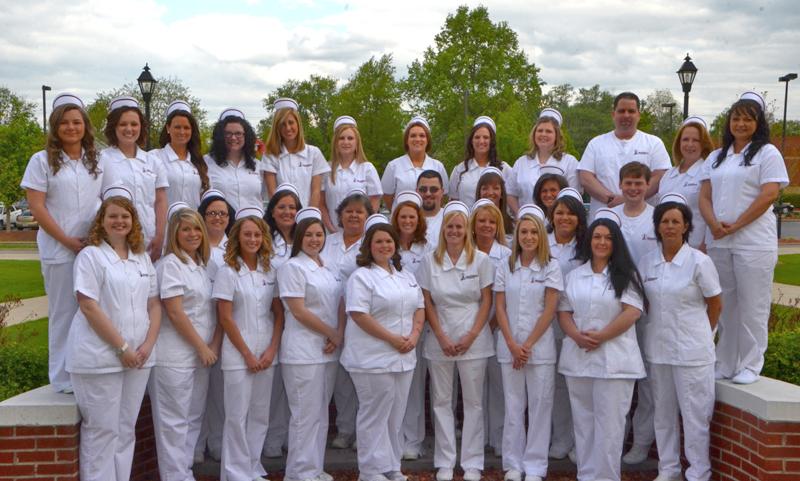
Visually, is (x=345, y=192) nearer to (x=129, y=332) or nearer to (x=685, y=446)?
(x=129, y=332)

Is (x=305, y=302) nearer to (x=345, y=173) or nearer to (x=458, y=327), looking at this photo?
(x=458, y=327)

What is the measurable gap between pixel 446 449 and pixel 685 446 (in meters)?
1.99

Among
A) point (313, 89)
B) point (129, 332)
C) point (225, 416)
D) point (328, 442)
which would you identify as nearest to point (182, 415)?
point (225, 416)

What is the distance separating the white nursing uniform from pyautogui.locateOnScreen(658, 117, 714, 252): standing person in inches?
201

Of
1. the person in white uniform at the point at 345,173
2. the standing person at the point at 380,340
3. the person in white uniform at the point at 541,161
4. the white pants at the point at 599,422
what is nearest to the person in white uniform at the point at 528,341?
the white pants at the point at 599,422

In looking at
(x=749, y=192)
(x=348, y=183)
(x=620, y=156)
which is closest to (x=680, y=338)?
(x=749, y=192)

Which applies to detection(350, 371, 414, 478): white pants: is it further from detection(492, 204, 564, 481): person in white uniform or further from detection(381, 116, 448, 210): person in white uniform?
detection(381, 116, 448, 210): person in white uniform

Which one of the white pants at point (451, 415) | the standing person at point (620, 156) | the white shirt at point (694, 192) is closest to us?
the white pants at point (451, 415)

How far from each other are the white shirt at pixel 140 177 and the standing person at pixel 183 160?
419 millimetres

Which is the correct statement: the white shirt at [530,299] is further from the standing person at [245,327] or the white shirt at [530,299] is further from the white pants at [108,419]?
the white pants at [108,419]

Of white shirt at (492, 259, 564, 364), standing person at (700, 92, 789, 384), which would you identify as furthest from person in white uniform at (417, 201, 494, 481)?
standing person at (700, 92, 789, 384)

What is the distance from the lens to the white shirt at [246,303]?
6.21m

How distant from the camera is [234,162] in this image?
25.4 ft

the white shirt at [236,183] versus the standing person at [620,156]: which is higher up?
the standing person at [620,156]
